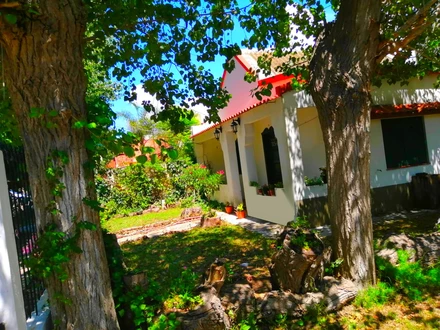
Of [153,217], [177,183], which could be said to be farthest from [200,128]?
[153,217]

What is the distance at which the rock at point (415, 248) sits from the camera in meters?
4.97

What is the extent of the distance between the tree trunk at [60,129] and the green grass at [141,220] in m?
9.20

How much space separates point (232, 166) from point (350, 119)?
332 inches

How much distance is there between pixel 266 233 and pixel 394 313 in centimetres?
472

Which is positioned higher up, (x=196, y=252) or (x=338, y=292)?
(x=338, y=292)

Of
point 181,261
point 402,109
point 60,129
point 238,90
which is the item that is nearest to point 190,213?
point 238,90

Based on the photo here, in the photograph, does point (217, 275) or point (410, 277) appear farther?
point (410, 277)

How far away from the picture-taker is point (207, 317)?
3387 mm

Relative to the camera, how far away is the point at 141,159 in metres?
2.36

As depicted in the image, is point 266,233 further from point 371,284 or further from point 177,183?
point 177,183

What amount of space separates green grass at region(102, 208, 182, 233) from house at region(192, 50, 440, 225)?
3.99m

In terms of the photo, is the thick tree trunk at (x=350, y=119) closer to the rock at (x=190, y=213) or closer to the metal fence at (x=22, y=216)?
the metal fence at (x=22, y=216)

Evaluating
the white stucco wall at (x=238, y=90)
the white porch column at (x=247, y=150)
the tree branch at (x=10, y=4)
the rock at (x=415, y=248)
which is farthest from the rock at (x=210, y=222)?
the tree branch at (x=10, y=4)

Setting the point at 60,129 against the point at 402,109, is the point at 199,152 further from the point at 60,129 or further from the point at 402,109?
the point at 60,129
